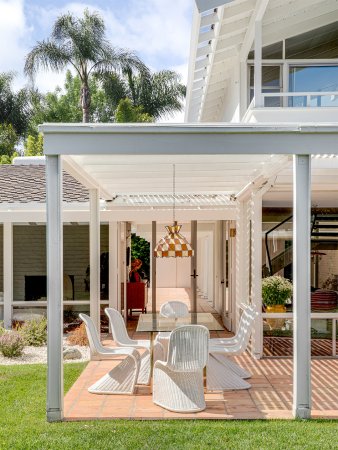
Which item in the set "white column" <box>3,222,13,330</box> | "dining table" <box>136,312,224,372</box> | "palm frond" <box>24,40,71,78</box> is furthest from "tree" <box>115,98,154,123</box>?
"dining table" <box>136,312,224,372</box>

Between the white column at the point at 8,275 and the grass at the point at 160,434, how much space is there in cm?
739

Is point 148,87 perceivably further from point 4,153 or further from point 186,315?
point 186,315

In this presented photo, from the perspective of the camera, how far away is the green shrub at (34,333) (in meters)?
13.6

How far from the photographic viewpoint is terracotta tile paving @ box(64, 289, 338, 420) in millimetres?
8172

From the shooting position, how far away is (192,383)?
8.77 meters

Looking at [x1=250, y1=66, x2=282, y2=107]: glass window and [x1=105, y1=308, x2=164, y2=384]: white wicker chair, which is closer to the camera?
[x1=105, y1=308, x2=164, y2=384]: white wicker chair

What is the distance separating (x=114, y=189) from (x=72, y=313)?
3.27 meters

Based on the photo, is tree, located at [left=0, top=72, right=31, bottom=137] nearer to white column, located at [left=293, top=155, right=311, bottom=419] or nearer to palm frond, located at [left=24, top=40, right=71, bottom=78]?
palm frond, located at [left=24, top=40, right=71, bottom=78]

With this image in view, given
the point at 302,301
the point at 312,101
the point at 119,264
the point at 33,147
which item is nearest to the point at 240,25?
the point at 312,101

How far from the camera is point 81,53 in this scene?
39.5 m

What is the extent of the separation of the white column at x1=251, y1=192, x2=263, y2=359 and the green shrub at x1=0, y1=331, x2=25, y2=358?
4257 millimetres

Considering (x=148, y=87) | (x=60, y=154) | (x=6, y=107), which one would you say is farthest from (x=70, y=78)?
(x=60, y=154)

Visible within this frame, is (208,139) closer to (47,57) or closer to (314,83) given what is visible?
(314,83)

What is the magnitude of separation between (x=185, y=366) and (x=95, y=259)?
4.72 m
